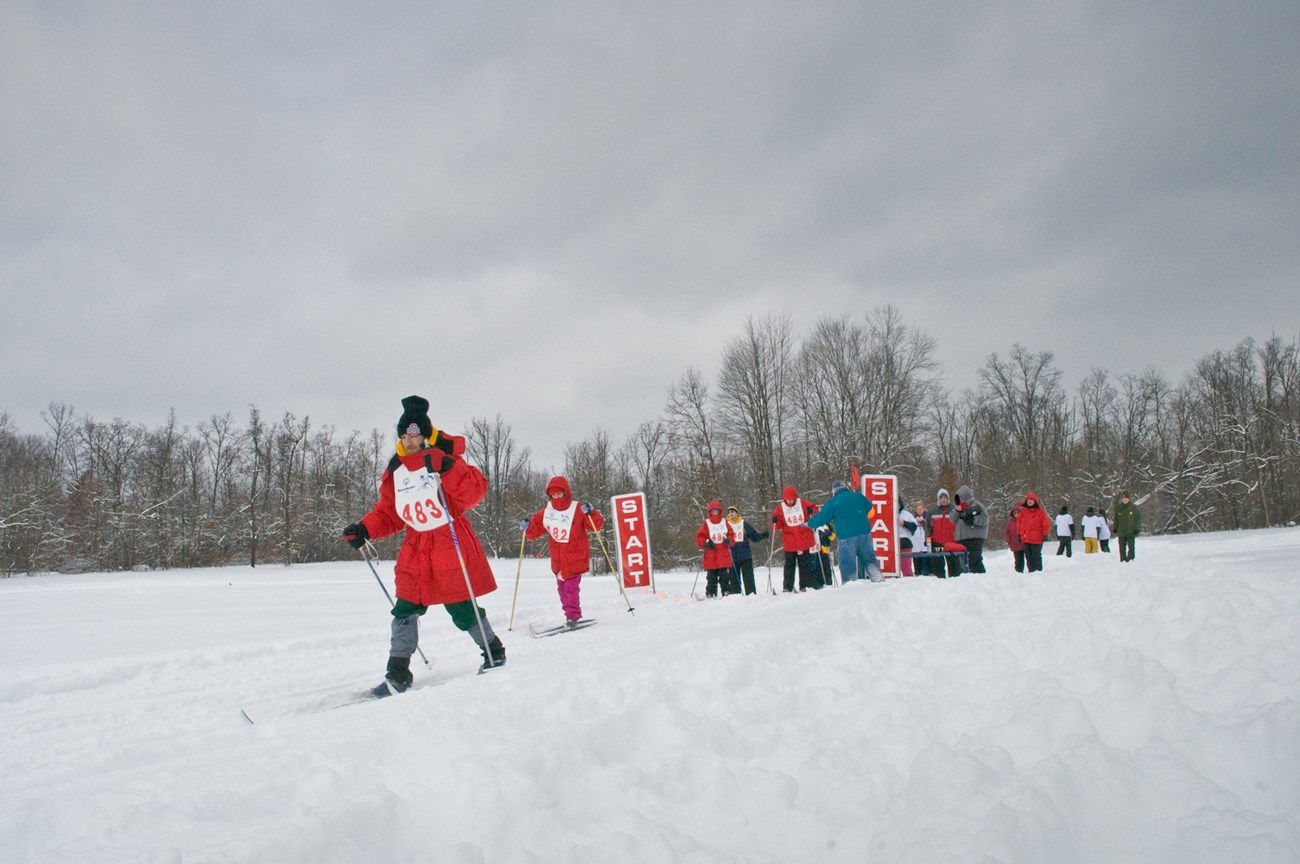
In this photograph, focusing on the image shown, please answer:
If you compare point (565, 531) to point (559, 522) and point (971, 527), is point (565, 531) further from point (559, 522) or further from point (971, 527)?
point (971, 527)

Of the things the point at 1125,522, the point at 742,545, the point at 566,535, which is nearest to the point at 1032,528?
the point at 1125,522

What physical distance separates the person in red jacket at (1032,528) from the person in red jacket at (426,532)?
12.5 m

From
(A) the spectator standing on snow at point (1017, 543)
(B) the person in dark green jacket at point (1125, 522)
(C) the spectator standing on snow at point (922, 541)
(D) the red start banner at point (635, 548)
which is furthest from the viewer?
(B) the person in dark green jacket at point (1125, 522)

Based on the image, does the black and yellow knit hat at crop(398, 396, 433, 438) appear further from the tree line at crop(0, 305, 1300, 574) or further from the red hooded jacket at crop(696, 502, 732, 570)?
the tree line at crop(0, 305, 1300, 574)

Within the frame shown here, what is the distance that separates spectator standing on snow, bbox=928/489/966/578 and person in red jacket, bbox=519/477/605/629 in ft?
28.5

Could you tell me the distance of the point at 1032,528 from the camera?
46.8 feet

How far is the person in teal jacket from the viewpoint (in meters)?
11.7

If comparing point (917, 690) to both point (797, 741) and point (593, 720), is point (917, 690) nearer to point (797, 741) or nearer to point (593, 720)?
point (797, 741)

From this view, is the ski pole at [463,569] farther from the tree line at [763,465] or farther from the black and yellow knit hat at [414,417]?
the tree line at [763,465]

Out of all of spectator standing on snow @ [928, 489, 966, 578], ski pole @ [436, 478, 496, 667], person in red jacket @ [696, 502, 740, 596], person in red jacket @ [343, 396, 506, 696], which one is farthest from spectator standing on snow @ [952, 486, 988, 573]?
person in red jacket @ [343, 396, 506, 696]

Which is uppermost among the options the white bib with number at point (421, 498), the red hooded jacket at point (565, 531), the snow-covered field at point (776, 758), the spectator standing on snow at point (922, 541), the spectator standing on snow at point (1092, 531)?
the white bib with number at point (421, 498)

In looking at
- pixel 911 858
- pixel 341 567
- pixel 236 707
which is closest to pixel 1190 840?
pixel 911 858

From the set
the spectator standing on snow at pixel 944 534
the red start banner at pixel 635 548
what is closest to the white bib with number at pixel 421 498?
the red start banner at pixel 635 548

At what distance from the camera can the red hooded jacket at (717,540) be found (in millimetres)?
13242
